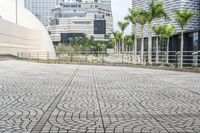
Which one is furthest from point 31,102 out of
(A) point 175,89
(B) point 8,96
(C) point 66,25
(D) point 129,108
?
(C) point 66,25

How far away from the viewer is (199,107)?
7.14 metres

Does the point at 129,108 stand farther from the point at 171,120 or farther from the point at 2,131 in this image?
the point at 2,131

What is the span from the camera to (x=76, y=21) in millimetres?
122625

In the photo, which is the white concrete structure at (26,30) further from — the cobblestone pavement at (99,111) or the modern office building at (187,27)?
the cobblestone pavement at (99,111)

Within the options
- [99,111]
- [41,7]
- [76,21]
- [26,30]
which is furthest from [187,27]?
[41,7]

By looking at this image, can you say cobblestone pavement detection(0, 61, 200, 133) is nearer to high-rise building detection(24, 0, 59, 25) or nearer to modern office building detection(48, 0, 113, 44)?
modern office building detection(48, 0, 113, 44)

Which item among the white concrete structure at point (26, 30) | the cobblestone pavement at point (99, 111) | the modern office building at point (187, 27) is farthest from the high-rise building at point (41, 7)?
the cobblestone pavement at point (99, 111)

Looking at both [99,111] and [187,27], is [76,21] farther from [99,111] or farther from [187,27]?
[99,111]

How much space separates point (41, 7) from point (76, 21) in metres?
27.5

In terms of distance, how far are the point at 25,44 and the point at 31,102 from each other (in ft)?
180

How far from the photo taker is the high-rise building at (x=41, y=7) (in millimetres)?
135375

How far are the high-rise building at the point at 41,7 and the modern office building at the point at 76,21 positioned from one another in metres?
9.70

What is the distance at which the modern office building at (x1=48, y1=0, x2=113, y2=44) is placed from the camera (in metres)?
121

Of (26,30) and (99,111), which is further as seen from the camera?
(26,30)
